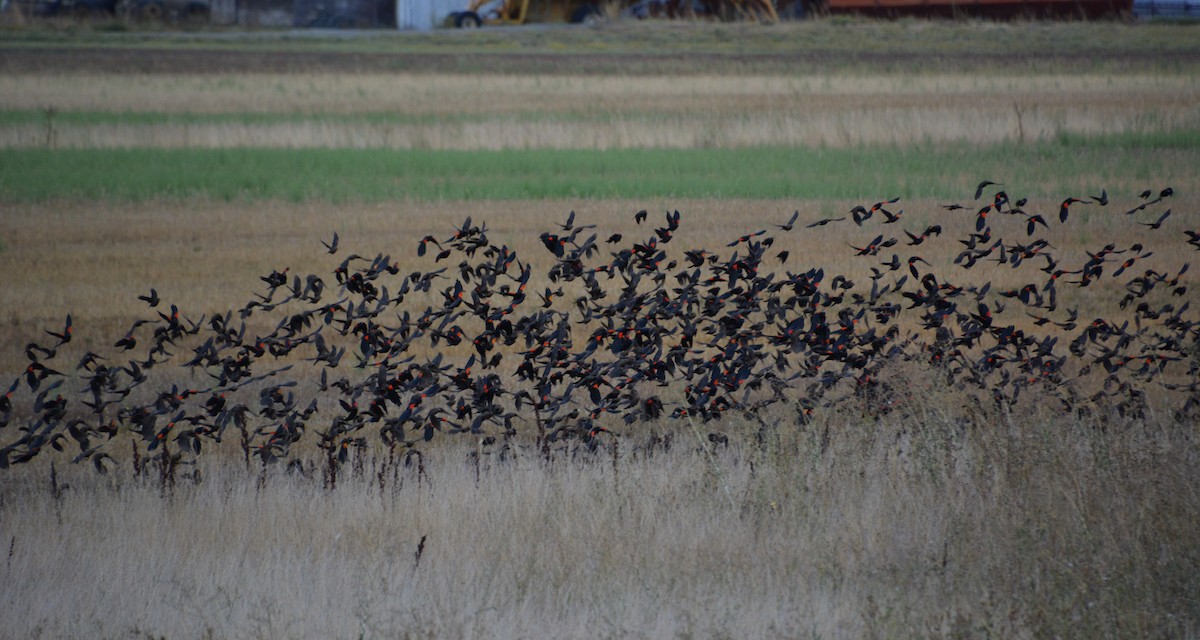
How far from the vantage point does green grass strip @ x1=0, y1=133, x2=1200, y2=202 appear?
15805 mm

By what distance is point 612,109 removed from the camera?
24438 millimetres

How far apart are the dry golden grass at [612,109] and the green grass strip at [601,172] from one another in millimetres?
1166

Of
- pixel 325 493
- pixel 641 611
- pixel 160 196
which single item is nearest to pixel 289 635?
pixel 641 611

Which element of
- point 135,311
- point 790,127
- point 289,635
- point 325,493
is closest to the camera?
point 289,635

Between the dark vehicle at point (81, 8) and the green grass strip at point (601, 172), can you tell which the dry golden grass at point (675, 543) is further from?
the dark vehicle at point (81, 8)

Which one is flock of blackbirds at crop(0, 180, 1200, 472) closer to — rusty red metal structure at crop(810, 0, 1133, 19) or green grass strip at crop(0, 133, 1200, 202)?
green grass strip at crop(0, 133, 1200, 202)

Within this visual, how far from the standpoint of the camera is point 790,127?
21.4 meters

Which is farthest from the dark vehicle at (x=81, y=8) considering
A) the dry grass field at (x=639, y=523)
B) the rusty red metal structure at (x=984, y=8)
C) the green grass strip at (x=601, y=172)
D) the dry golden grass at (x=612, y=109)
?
the dry grass field at (x=639, y=523)

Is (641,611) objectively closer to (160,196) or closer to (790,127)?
(160,196)

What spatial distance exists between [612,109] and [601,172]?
22.7 feet

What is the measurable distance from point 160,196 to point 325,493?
11.1 meters

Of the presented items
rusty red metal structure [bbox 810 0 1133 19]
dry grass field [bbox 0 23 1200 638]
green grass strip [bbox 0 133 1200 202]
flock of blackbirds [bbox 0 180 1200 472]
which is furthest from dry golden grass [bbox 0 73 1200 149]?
flock of blackbirds [bbox 0 180 1200 472]

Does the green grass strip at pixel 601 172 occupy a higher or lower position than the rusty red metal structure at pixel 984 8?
lower

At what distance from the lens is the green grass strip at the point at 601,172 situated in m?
15.8
